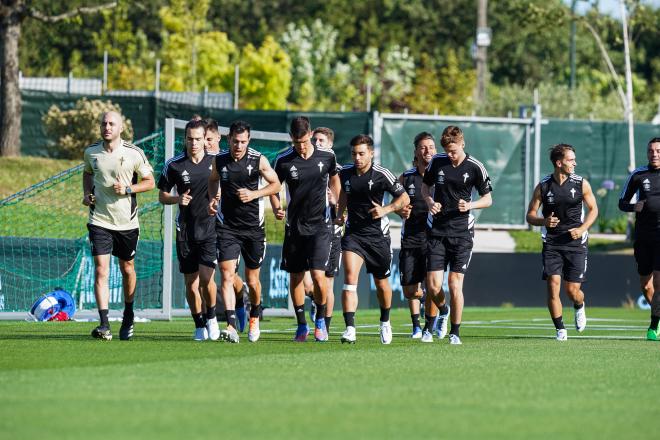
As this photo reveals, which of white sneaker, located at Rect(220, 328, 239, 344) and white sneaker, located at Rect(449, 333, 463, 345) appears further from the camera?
white sneaker, located at Rect(449, 333, 463, 345)

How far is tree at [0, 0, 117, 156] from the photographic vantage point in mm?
31391

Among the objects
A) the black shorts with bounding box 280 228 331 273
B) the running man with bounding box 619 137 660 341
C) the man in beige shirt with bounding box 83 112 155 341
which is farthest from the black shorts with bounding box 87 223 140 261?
the running man with bounding box 619 137 660 341

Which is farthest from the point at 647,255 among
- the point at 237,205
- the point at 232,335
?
the point at 232,335

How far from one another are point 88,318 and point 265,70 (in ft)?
108

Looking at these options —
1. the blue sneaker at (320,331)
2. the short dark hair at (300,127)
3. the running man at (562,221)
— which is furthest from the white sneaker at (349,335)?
the running man at (562,221)

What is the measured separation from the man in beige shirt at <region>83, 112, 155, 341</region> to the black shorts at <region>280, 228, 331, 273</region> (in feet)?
5.00

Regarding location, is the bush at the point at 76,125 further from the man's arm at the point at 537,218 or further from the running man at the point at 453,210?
the running man at the point at 453,210

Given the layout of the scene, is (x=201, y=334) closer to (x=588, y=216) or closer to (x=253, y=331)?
(x=253, y=331)

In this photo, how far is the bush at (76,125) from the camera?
1267 inches

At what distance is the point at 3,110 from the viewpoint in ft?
104

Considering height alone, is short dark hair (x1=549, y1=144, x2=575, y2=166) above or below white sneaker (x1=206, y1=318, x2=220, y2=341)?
above

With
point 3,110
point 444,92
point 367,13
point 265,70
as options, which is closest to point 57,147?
point 3,110

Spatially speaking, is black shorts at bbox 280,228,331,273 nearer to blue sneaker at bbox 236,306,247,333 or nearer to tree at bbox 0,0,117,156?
blue sneaker at bbox 236,306,247,333

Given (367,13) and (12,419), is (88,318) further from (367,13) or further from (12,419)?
(367,13)
